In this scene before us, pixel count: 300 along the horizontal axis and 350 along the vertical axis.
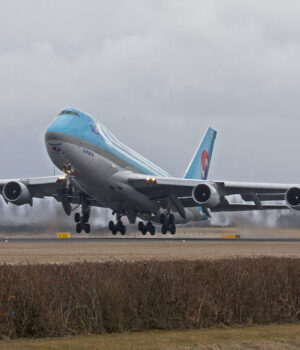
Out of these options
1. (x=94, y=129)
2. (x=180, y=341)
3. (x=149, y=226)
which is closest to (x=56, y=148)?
(x=94, y=129)

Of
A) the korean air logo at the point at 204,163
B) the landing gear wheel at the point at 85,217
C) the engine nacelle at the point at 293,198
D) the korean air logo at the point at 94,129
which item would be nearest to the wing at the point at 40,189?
the landing gear wheel at the point at 85,217

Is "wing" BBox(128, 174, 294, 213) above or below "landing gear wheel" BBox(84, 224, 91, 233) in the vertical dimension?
above

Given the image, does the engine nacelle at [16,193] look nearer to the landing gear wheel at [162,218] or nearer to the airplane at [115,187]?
the airplane at [115,187]

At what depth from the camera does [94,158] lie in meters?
51.5

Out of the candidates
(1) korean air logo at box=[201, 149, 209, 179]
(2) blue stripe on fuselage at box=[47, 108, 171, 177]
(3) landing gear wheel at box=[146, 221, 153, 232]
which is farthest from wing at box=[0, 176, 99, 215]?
(1) korean air logo at box=[201, 149, 209, 179]

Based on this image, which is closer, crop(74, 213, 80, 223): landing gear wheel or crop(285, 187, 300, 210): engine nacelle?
crop(285, 187, 300, 210): engine nacelle

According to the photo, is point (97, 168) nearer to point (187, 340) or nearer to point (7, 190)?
point (7, 190)

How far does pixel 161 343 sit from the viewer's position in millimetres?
14141

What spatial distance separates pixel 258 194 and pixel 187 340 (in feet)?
147

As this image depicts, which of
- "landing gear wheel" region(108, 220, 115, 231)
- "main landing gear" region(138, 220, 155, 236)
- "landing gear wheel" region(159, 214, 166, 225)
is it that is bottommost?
"main landing gear" region(138, 220, 155, 236)

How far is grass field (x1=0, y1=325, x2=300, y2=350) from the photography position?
45.0 feet

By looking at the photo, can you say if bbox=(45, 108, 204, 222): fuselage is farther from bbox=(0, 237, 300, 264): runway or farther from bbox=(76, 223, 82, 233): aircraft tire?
bbox=(0, 237, 300, 264): runway

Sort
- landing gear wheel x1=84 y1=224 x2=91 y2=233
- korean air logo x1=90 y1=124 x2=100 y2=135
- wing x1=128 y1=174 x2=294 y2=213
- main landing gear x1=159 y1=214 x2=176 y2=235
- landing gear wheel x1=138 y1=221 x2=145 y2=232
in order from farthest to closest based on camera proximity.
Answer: landing gear wheel x1=138 y1=221 x2=145 y2=232 < main landing gear x1=159 y1=214 x2=176 y2=235 < landing gear wheel x1=84 y1=224 x2=91 y2=233 < wing x1=128 y1=174 x2=294 y2=213 < korean air logo x1=90 y1=124 x2=100 y2=135

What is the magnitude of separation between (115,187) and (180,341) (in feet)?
129
